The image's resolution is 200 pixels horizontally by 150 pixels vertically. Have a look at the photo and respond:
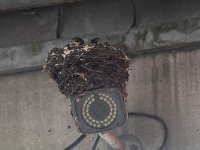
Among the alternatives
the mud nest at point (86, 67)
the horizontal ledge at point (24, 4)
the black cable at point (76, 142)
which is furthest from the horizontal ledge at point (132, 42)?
the mud nest at point (86, 67)

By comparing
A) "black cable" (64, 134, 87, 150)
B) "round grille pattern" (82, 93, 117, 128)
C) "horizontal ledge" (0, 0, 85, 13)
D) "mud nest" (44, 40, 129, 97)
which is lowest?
"black cable" (64, 134, 87, 150)

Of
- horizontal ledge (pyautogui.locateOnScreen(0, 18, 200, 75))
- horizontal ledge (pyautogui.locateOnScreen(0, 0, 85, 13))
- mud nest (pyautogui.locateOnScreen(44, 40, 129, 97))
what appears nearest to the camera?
mud nest (pyautogui.locateOnScreen(44, 40, 129, 97))

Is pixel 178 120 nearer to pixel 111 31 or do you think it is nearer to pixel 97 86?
pixel 111 31

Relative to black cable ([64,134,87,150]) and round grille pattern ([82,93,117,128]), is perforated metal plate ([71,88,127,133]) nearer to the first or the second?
round grille pattern ([82,93,117,128])

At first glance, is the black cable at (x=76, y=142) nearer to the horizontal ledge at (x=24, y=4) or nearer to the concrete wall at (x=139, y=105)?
the concrete wall at (x=139, y=105)

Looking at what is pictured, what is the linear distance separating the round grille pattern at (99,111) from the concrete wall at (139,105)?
2.19 feet

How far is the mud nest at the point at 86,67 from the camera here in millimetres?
2166

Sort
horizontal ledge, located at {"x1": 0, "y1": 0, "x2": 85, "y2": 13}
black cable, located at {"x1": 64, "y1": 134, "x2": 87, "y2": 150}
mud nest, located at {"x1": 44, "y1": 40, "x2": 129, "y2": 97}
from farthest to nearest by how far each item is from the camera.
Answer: black cable, located at {"x1": 64, "y1": 134, "x2": 87, "y2": 150}, horizontal ledge, located at {"x1": 0, "y1": 0, "x2": 85, "y2": 13}, mud nest, located at {"x1": 44, "y1": 40, "x2": 129, "y2": 97}

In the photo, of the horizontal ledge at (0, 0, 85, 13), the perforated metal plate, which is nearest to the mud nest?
the perforated metal plate

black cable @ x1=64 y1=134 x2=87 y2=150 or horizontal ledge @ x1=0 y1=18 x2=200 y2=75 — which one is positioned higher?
horizontal ledge @ x1=0 y1=18 x2=200 y2=75

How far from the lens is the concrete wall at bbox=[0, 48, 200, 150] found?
2.89 m

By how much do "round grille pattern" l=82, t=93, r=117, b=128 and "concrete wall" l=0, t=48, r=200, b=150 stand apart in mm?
667

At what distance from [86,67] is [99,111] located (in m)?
0.20

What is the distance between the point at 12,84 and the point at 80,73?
873mm
